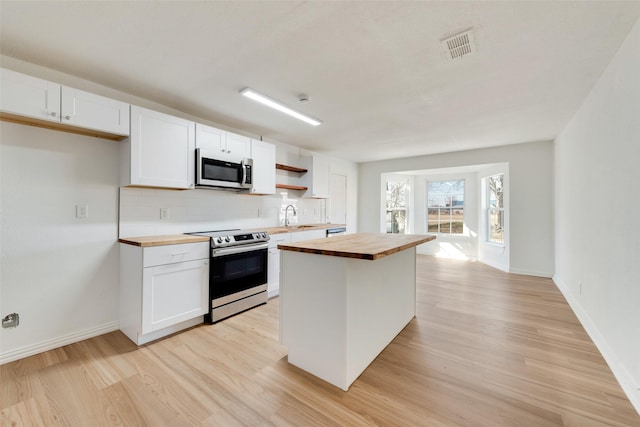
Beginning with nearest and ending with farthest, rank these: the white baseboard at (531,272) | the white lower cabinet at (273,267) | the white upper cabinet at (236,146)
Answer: the white upper cabinet at (236,146)
the white lower cabinet at (273,267)
the white baseboard at (531,272)

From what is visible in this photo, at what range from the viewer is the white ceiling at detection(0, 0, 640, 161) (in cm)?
162

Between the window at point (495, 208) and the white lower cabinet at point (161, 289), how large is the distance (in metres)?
5.52

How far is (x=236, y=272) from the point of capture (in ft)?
10.2

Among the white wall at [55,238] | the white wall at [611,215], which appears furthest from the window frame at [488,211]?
the white wall at [55,238]

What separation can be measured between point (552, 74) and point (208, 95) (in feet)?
10.6

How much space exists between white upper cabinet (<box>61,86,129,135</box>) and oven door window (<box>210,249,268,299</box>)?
1540 millimetres

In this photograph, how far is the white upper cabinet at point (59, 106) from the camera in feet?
6.32

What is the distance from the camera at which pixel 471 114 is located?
3314mm

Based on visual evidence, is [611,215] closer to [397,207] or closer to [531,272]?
[531,272]

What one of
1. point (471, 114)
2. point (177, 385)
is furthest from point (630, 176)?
point (177, 385)

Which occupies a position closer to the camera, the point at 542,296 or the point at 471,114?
the point at 471,114

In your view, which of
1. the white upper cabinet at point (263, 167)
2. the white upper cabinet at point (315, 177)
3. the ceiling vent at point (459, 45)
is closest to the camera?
the ceiling vent at point (459, 45)

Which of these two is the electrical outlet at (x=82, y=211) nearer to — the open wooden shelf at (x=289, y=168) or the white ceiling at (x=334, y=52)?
the white ceiling at (x=334, y=52)

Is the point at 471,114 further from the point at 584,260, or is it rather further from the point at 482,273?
the point at 482,273
